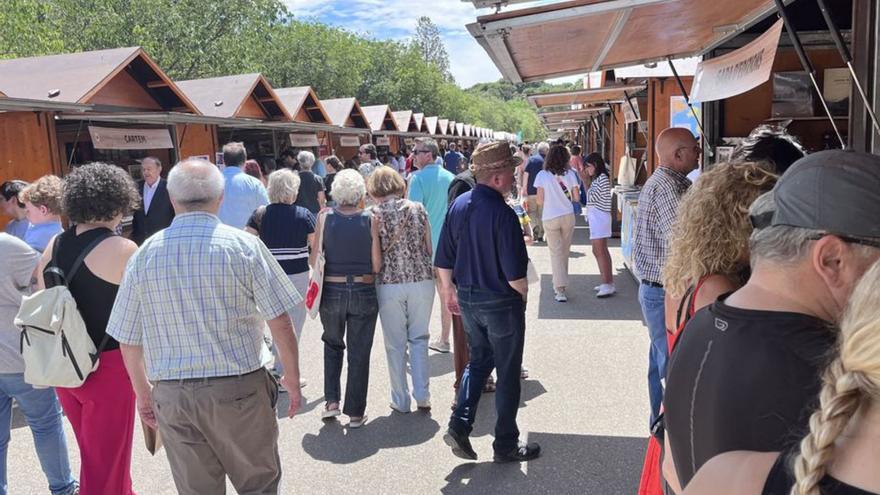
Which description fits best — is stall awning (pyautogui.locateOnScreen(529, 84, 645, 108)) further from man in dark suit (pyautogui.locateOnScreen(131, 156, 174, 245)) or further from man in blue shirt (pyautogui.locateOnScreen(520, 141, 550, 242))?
man in dark suit (pyautogui.locateOnScreen(131, 156, 174, 245))

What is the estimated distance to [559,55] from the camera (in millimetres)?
4430


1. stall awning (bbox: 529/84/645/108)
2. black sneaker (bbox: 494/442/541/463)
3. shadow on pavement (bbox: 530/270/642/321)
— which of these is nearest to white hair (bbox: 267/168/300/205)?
black sneaker (bbox: 494/442/541/463)

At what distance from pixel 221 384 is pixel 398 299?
80.4 inches

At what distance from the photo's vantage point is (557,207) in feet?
24.4

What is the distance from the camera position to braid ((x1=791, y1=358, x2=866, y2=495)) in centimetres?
89

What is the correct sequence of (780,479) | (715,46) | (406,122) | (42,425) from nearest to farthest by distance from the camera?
(780,479) → (42,425) → (715,46) → (406,122)

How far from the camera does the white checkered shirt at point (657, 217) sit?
3736 millimetres

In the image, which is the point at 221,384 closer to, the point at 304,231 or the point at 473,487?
the point at 473,487

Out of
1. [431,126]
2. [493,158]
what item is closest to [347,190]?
[493,158]

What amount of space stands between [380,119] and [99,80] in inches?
553

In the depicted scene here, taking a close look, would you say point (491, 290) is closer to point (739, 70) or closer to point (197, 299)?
point (197, 299)

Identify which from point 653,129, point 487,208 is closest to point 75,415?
point 487,208

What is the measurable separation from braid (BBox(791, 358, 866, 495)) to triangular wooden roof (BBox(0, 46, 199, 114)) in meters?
10.6

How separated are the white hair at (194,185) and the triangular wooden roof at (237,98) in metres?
11.6
